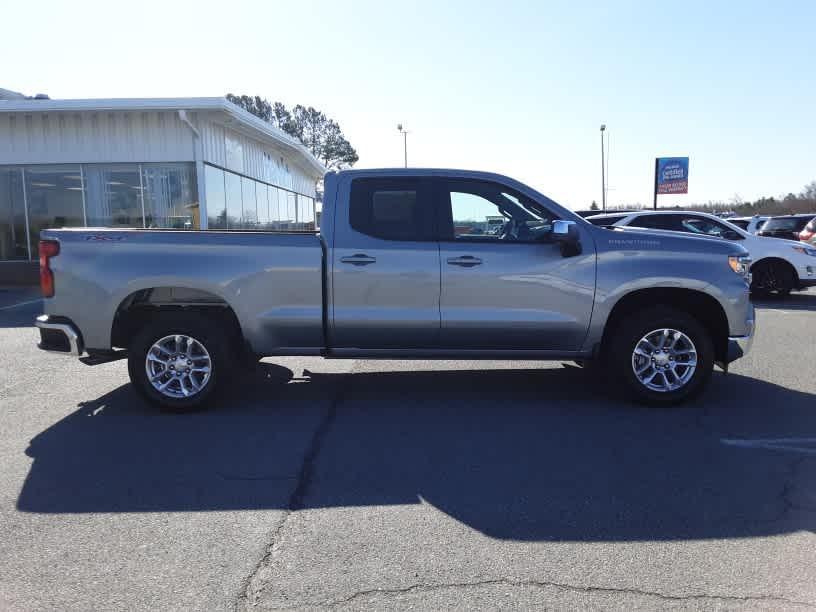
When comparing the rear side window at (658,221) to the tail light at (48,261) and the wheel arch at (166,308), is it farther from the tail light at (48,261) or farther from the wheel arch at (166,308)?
the tail light at (48,261)

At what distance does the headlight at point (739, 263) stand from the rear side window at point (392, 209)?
263 cm

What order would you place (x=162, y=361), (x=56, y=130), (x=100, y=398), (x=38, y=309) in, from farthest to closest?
(x=56, y=130) → (x=38, y=309) → (x=100, y=398) → (x=162, y=361)

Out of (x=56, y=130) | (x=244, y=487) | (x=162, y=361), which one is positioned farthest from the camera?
(x=56, y=130)

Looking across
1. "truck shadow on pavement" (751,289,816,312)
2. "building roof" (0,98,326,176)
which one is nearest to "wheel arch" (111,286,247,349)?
"truck shadow on pavement" (751,289,816,312)

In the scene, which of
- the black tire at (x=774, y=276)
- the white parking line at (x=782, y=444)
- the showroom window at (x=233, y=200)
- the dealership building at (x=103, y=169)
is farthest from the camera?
the showroom window at (x=233, y=200)

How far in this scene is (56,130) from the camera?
17641 mm

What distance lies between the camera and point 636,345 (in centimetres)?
586

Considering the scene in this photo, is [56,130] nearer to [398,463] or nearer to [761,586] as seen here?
[398,463]

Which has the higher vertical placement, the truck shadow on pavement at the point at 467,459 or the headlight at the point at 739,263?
the headlight at the point at 739,263

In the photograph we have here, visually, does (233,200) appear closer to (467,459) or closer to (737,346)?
(737,346)

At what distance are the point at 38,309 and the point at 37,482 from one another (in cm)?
969

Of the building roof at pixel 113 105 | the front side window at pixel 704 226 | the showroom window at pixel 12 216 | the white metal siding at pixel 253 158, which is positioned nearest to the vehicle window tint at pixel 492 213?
the front side window at pixel 704 226

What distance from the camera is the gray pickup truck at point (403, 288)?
5668 mm

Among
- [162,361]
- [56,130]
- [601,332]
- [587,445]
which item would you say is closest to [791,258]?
[601,332]
